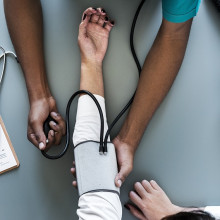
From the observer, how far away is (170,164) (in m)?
0.97

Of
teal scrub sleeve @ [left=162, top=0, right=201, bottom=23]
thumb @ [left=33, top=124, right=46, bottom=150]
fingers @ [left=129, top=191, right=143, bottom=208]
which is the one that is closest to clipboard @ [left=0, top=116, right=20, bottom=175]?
thumb @ [left=33, top=124, right=46, bottom=150]

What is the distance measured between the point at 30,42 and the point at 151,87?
0.48 m

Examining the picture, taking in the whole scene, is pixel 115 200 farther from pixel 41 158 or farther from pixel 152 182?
pixel 41 158

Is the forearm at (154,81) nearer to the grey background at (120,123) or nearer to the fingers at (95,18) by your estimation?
the grey background at (120,123)

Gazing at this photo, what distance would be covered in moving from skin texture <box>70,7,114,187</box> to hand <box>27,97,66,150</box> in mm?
144

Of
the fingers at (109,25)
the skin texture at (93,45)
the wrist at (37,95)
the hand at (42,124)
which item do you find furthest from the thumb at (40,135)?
the fingers at (109,25)

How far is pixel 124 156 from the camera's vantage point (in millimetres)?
913

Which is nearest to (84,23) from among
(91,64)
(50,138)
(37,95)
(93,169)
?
(91,64)

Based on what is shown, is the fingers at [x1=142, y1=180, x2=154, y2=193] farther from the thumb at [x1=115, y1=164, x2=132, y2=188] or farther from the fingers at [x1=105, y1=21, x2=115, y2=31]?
the fingers at [x1=105, y1=21, x2=115, y2=31]

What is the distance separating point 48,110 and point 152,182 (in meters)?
0.47

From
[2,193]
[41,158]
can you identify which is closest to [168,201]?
[41,158]

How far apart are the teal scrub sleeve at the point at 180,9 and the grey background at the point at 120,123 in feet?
0.64

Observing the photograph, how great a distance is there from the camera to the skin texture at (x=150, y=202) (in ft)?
3.09

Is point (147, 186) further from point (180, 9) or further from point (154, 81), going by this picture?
point (180, 9)
